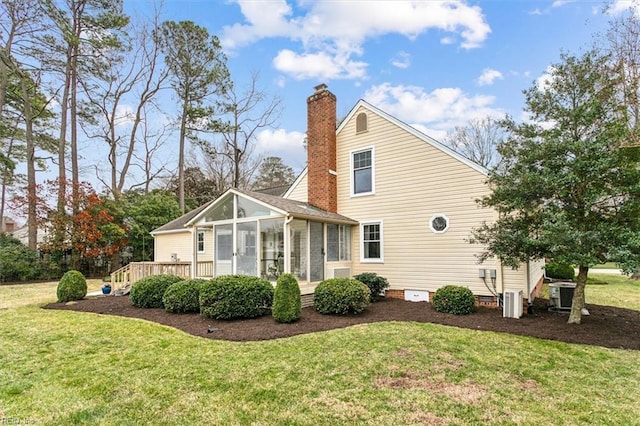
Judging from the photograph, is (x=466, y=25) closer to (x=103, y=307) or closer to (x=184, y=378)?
(x=184, y=378)

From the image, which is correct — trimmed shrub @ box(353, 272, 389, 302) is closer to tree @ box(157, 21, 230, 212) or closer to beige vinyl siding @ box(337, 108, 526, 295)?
beige vinyl siding @ box(337, 108, 526, 295)

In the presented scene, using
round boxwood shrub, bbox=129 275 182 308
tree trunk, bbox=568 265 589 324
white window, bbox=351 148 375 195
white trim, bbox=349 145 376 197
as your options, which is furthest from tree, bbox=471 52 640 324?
round boxwood shrub, bbox=129 275 182 308

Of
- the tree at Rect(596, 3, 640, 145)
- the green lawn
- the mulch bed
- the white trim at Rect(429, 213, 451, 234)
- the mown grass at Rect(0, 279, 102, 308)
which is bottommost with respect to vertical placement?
the mown grass at Rect(0, 279, 102, 308)

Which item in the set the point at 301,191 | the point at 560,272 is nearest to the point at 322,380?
the point at 301,191

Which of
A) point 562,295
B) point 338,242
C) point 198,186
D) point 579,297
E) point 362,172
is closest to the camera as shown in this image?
point 579,297

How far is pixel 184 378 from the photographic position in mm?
4547

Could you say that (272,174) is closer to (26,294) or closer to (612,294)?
(26,294)

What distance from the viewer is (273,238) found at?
955cm

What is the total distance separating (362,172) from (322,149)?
1.60m

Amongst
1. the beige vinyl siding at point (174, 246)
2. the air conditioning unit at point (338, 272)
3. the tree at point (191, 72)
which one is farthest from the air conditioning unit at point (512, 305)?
the tree at point (191, 72)

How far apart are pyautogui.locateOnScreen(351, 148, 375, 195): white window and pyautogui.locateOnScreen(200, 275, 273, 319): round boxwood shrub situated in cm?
506

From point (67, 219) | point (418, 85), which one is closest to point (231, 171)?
point (67, 219)

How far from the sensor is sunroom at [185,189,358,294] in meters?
9.41

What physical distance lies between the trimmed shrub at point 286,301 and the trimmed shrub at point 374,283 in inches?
125
